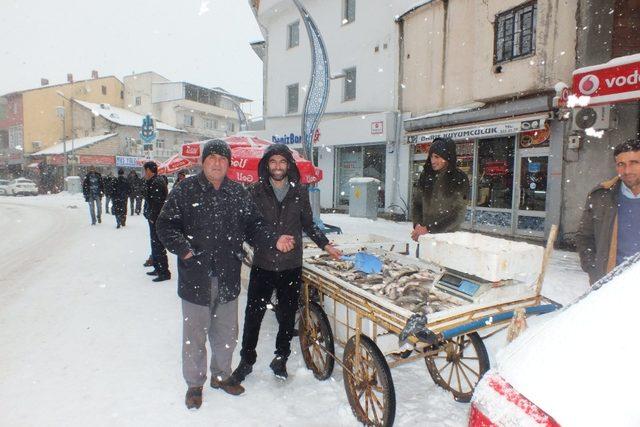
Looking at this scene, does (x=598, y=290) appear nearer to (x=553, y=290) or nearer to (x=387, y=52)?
(x=553, y=290)

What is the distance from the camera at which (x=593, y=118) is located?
904 cm

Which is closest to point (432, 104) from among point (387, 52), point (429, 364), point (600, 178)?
point (387, 52)

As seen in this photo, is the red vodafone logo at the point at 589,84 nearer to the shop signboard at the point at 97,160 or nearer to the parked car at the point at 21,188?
the parked car at the point at 21,188

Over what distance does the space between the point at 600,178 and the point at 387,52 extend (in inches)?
377

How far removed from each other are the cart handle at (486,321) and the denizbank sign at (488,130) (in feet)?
29.6

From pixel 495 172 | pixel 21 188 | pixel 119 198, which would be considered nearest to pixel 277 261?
pixel 495 172

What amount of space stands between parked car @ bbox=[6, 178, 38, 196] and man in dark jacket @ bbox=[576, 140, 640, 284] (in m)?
42.0

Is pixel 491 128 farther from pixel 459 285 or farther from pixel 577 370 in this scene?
pixel 577 370

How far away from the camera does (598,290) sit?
138 centimetres

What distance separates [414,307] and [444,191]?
1.77 metres

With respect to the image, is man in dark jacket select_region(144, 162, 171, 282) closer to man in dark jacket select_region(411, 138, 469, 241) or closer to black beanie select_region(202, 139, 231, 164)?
black beanie select_region(202, 139, 231, 164)

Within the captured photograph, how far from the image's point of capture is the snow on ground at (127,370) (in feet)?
10.1

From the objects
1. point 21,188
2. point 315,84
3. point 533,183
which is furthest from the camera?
point 21,188

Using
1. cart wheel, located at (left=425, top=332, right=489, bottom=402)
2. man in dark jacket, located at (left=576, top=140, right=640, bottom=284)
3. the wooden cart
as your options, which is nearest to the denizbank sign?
man in dark jacket, located at (left=576, top=140, right=640, bottom=284)
